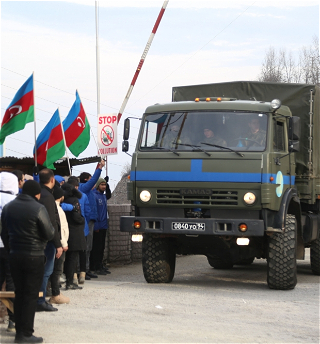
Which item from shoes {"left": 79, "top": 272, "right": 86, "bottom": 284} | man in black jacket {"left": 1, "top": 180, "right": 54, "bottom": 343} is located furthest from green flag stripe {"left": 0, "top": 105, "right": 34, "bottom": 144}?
man in black jacket {"left": 1, "top": 180, "right": 54, "bottom": 343}

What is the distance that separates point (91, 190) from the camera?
12633mm

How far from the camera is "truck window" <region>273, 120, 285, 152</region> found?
10923 mm

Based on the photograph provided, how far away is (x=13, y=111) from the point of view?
47.1ft

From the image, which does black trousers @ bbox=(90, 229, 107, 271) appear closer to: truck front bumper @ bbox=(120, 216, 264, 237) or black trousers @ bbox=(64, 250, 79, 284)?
truck front bumper @ bbox=(120, 216, 264, 237)

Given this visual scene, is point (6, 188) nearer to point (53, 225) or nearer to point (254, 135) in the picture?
point (53, 225)

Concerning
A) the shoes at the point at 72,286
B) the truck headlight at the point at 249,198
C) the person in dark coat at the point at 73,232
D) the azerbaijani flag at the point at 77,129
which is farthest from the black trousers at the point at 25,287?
the azerbaijani flag at the point at 77,129

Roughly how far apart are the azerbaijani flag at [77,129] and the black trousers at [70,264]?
5.88 metres

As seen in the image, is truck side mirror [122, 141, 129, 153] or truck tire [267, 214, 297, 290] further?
truck side mirror [122, 141, 129, 153]

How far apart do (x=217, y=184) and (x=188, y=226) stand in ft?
2.57

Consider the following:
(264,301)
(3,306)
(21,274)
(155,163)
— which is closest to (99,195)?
(155,163)

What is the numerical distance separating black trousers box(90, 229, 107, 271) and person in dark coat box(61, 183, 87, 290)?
2501 mm

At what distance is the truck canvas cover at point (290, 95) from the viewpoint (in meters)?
12.4

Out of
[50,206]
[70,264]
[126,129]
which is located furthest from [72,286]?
[126,129]

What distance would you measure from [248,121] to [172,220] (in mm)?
1956
